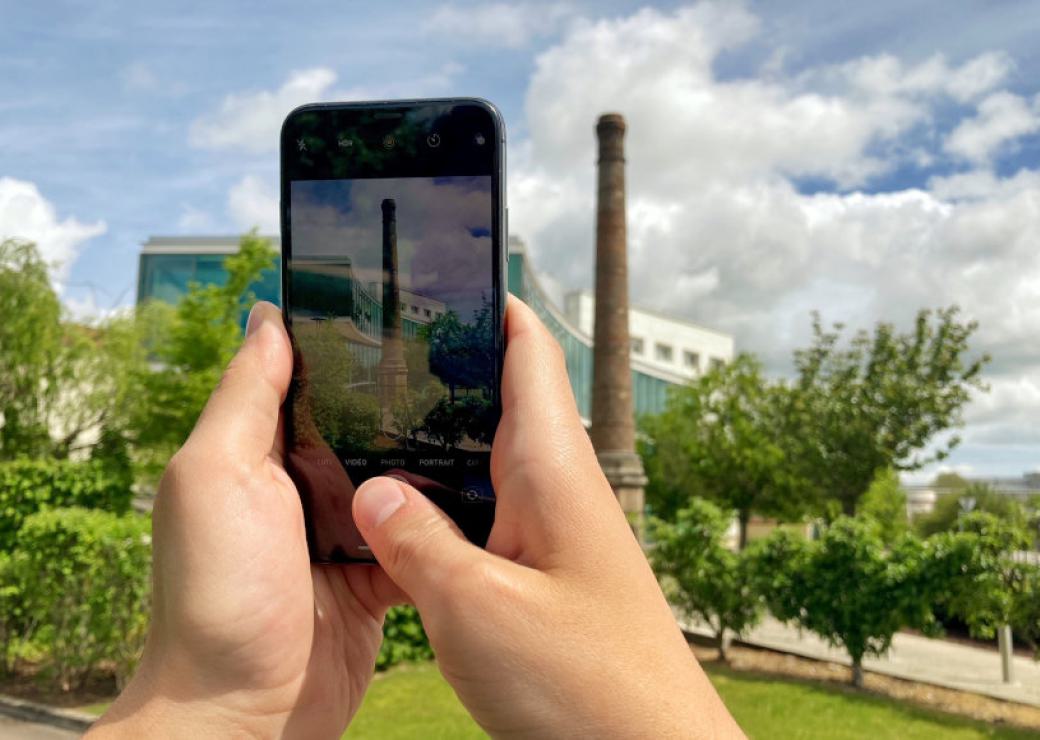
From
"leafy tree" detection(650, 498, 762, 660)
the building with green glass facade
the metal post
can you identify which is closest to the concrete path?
"leafy tree" detection(650, 498, 762, 660)

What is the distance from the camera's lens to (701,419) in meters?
30.9

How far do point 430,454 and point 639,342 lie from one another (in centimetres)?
5685

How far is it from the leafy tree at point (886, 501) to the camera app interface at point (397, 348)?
26.9m

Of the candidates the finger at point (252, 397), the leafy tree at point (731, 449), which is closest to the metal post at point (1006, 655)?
the finger at point (252, 397)

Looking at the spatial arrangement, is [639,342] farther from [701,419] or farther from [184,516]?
[184,516]

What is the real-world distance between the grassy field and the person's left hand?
305 inches

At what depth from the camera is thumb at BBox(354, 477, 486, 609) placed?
5.79ft

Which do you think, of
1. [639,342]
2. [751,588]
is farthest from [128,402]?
[639,342]

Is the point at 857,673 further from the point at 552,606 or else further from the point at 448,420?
the point at 552,606

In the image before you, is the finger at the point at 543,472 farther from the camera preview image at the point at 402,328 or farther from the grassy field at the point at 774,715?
the grassy field at the point at 774,715

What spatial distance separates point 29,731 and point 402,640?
4.78 m

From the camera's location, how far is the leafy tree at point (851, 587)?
11328 mm

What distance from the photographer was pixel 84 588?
11297 mm

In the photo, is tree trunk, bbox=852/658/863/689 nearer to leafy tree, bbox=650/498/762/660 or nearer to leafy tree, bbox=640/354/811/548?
leafy tree, bbox=650/498/762/660
